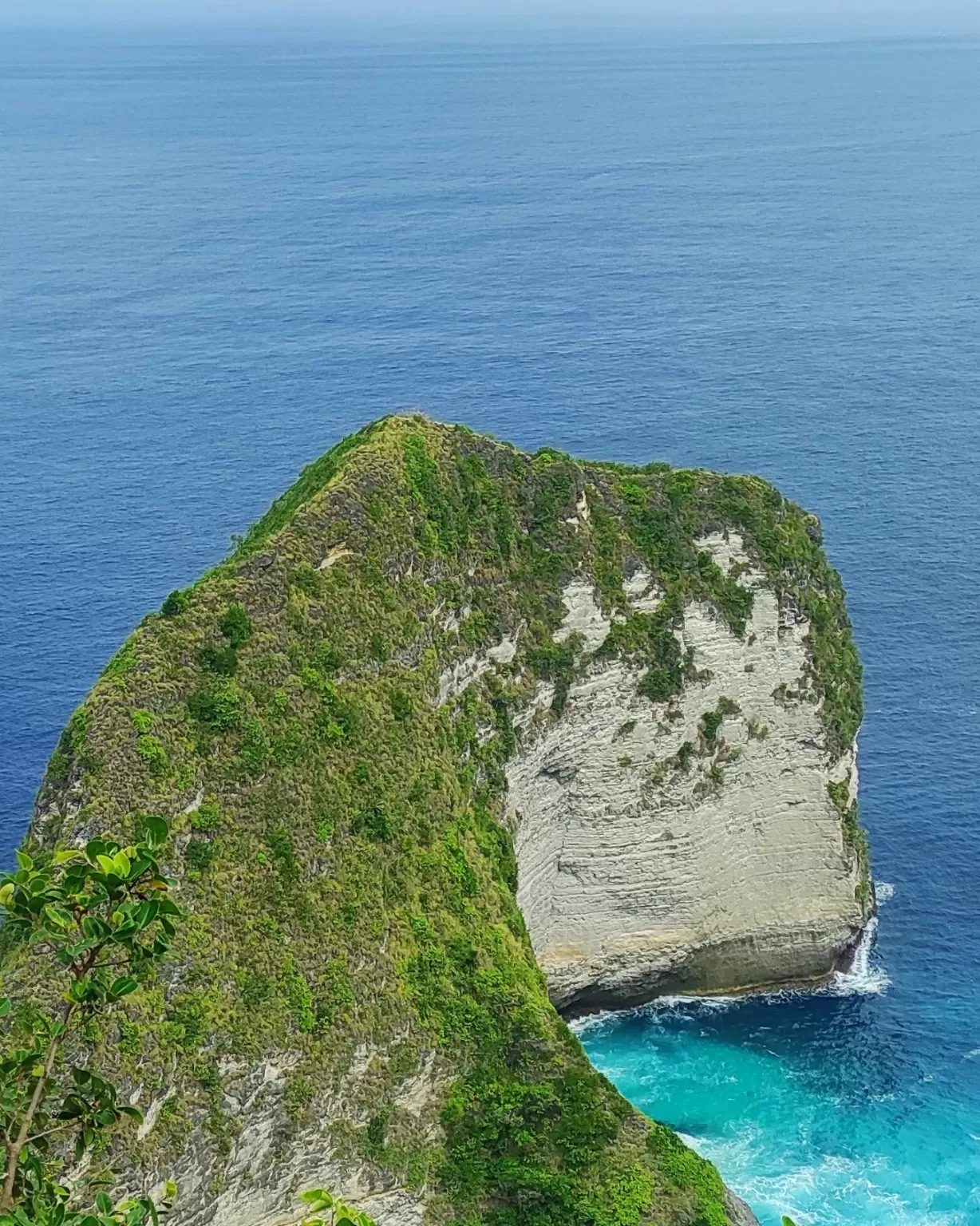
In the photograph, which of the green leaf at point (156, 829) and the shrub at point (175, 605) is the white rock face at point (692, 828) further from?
the green leaf at point (156, 829)

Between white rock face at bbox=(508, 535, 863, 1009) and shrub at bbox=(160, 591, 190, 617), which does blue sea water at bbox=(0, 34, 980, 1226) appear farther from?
shrub at bbox=(160, 591, 190, 617)

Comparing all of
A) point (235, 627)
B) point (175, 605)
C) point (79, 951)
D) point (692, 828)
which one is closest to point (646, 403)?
point (692, 828)

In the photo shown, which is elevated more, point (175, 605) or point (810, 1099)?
point (175, 605)

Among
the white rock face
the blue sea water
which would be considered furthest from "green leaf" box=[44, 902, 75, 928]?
the blue sea water

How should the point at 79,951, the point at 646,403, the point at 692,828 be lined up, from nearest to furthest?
the point at 79,951 < the point at 692,828 < the point at 646,403

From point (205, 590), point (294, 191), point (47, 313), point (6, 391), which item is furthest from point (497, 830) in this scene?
point (294, 191)

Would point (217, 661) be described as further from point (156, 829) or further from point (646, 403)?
point (646, 403)

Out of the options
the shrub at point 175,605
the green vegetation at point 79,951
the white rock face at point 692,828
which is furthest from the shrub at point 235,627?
the green vegetation at point 79,951
